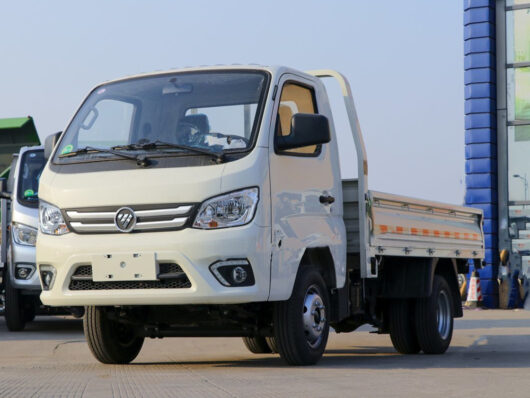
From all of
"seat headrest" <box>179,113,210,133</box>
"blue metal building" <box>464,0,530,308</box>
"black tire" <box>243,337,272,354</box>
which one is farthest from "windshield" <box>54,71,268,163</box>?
"blue metal building" <box>464,0,530,308</box>

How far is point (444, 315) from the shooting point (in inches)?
460

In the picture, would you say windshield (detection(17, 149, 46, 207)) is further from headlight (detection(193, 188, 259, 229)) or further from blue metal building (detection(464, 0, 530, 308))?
blue metal building (detection(464, 0, 530, 308))

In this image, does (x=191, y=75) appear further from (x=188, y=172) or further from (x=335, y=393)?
(x=335, y=393)

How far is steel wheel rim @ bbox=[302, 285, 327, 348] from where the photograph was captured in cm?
869

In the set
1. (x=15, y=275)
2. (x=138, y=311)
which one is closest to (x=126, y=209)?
(x=138, y=311)

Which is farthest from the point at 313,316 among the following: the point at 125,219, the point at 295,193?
the point at 125,219

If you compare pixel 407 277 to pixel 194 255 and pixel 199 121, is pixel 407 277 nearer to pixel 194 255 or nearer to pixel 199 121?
pixel 199 121

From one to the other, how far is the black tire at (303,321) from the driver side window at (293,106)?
95cm

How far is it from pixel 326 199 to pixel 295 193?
538 mm

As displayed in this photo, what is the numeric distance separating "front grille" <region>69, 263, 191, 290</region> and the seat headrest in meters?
1.13

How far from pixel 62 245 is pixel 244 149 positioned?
152 centimetres

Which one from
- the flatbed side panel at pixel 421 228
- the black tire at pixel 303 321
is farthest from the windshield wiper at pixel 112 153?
the flatbed side panel at pixel 421 228

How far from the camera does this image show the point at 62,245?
27.5 ft

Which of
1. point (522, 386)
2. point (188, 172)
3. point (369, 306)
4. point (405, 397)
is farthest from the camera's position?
point (369, 306)
